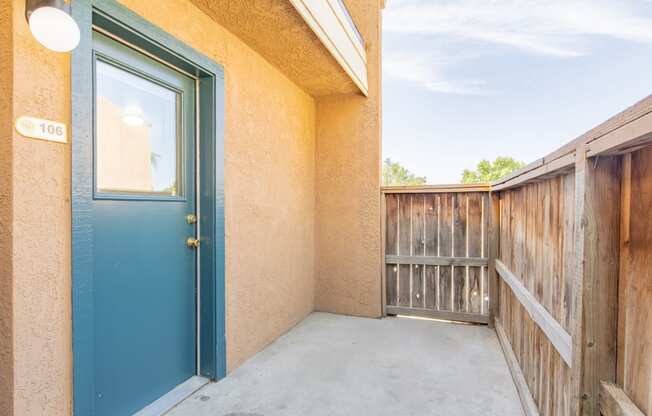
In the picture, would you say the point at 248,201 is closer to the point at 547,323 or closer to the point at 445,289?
the point at 547,323

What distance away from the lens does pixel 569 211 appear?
135 centimetres

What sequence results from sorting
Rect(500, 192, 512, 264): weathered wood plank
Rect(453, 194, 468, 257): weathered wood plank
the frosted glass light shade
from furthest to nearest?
Rect(453, 194, 468, 257): weathered wood plank → Rect(500, 192, 512, 264): weathered wood plank → the frosted glass light shade

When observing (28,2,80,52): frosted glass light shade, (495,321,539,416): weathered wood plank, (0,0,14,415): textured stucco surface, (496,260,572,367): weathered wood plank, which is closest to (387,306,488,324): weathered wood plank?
(495,321,539,416): weathered wood plank

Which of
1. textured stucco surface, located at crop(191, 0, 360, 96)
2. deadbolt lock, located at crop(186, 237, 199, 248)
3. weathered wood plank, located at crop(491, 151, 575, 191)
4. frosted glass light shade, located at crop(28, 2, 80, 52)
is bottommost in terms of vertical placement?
deadbolt lock, located at crop(186, 237, 199, 248)

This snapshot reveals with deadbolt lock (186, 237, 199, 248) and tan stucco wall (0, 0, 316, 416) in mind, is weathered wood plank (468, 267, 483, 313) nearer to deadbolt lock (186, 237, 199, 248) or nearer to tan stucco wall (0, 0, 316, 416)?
tan stucco wall (0, 0, 316, 416)

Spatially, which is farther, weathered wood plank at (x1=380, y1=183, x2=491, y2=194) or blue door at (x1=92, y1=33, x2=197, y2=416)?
weathered wood plank at (x1=380, y1=183, x2=491, y2=194)

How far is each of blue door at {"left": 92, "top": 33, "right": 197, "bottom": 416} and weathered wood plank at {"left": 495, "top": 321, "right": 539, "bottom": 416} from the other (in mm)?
2161

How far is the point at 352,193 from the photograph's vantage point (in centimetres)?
389

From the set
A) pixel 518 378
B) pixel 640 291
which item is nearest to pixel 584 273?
pixel 640 291

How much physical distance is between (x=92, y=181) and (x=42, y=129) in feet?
1.03

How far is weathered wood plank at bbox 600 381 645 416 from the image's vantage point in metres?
0.90

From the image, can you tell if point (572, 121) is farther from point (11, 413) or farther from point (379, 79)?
point (11, 413)

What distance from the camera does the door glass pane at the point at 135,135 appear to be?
5.74 feet

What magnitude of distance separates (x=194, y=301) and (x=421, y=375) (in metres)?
→ 1.75
